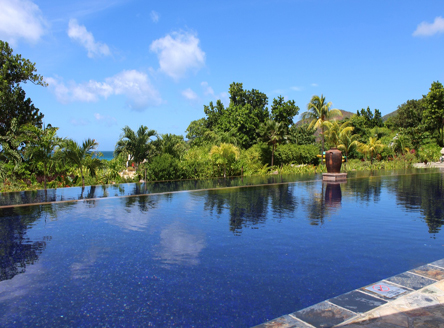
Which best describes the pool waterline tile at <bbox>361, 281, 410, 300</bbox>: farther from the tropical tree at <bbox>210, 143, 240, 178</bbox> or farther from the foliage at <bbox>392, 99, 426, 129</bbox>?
the foliage at <bbox>392, 99, 426, 129</bbox>

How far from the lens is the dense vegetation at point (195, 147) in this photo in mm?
15377

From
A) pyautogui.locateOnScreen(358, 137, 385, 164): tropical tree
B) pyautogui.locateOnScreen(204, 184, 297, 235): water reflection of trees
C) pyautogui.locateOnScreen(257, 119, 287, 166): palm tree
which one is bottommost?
pyautogui.locateOnScreen(204, 184, 297, 235): water reflection of trees

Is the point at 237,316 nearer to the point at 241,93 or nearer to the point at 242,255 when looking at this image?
the point at 242,255

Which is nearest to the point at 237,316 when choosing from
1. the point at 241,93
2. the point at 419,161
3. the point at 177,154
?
the point at 177,154

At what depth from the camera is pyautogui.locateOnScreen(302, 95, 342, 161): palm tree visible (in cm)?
3180

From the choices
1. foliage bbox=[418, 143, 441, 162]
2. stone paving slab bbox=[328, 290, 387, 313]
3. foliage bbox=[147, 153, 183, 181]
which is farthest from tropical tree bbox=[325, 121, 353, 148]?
stone paving slab bbox=[328, 290, 387, 313]

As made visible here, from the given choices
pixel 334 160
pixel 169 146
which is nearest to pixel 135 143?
pixel 169 146

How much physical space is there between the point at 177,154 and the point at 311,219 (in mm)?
14009

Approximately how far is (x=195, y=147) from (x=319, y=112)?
1459 cm

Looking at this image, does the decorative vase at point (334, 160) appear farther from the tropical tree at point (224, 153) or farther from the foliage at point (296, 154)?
the foliage at point (296, 154)

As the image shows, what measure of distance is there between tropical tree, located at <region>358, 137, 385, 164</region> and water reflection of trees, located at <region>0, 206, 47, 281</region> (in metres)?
32.4

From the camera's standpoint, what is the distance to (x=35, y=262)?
4.87 m

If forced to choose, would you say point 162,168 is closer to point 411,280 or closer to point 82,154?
point 82,154

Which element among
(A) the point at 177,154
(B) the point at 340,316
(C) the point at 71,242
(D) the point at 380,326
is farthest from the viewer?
(A) the point at 177,154
